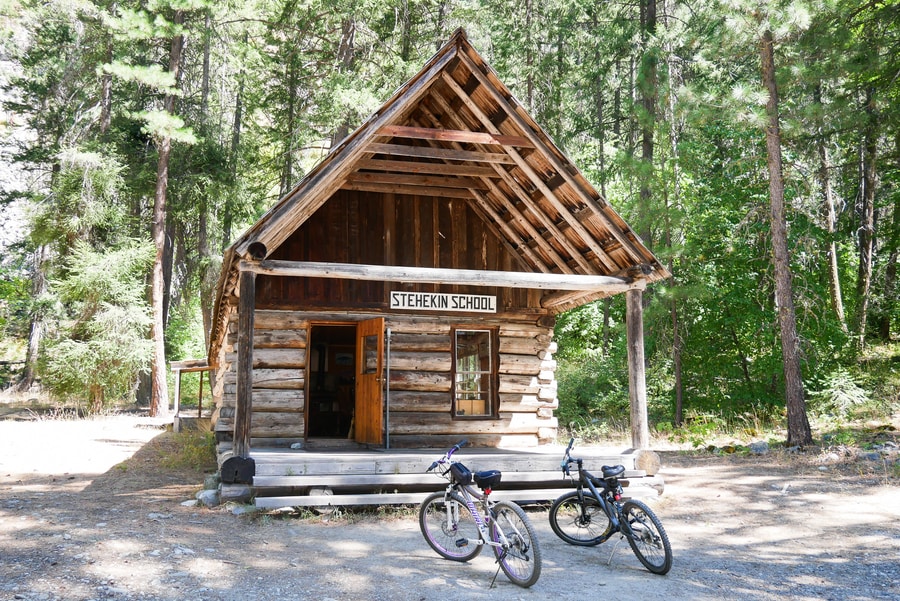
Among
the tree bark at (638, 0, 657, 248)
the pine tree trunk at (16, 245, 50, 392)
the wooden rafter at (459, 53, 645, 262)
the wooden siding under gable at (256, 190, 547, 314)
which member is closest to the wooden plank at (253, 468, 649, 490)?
the wooden rafter at (459, 53, 645, 262)

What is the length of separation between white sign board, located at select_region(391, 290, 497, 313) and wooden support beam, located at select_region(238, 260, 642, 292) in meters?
1.78

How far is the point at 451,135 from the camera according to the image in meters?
9.48

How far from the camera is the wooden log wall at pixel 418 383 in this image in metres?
11.2

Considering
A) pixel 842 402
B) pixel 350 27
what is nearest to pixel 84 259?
pixel 350 27

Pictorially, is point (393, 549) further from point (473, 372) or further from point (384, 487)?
point (473, 372)

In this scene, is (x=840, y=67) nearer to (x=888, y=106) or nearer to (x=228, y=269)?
(x=888, y=106)

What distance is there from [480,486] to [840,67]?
1200 centimetres

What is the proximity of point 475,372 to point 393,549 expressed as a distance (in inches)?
212

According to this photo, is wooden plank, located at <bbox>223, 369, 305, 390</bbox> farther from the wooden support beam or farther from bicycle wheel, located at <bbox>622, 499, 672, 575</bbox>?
bicycle wheel, located at <bbox>622, 499, 672, 575</bbox>

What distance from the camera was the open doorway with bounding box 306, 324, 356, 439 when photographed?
55.1 feet

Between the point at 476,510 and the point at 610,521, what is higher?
the point at 476,510

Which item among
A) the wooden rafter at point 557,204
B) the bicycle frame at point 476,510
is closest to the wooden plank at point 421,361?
the wooden rafter at point 557,204

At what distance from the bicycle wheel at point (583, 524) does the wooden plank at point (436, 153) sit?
5088mm

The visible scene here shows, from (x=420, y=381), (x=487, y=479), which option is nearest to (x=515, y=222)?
(x=420, y=381)
